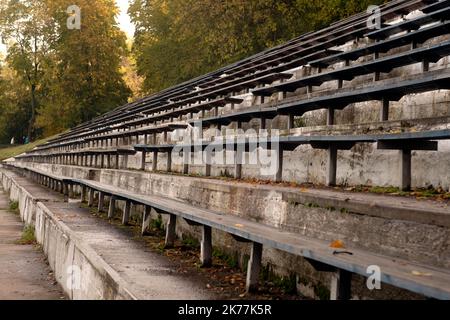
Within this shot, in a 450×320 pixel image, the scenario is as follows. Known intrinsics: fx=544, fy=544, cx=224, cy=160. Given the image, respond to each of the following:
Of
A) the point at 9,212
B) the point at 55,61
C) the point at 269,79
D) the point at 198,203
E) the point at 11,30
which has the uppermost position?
the point at 11,30

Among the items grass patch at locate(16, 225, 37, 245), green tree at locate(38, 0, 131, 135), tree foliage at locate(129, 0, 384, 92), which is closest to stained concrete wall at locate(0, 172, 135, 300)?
grass patch at locate(16, 225, 37, 245)

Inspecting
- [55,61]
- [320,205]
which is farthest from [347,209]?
[55,61]

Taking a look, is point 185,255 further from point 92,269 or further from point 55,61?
point 55,61

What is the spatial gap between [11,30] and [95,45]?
14805mm

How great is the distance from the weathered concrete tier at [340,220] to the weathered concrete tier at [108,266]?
0.67 meters

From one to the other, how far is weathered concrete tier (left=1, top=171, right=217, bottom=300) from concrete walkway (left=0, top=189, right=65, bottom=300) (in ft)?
0.41

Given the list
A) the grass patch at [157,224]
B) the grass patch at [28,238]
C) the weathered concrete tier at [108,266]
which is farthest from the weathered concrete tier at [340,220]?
the grass patch at [28,238]

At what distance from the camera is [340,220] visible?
3689mm

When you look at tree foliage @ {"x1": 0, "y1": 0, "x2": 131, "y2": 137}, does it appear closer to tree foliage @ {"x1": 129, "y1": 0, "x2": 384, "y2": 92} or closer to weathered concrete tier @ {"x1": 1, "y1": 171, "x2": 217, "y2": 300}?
tree foliage @ {"x1": 129, "y1": 0, "x2": 384, "y2": 92}

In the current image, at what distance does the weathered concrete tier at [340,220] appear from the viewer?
2.97 metres

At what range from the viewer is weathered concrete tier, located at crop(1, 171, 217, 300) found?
3562 millimetres

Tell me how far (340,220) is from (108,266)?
164 cm

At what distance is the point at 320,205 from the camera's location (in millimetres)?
3938
